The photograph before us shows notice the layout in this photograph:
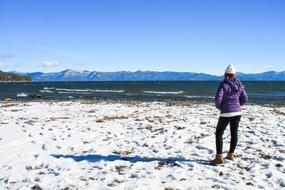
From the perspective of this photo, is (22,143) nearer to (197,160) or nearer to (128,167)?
(128,167)

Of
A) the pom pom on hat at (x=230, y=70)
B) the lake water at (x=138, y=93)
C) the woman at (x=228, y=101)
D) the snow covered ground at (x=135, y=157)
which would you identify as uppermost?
the pom pom on hat at (x=230, y=70)

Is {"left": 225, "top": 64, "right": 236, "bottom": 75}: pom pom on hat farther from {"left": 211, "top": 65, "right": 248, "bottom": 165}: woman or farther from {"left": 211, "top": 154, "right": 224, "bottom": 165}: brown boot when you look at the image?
{"left": 211, "top": 154, "right": 224, "bottom": 165}: brown boot

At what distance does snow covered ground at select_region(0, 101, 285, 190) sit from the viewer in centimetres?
781

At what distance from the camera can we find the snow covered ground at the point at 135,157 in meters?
7.81

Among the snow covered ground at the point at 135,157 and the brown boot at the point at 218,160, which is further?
the brown boot at the point at 218,160

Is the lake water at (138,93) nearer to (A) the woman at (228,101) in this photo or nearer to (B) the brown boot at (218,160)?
(A) the woman at (228,101)

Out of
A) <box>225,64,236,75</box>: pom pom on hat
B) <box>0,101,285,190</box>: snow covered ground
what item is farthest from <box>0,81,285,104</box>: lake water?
<box>225,64,236,75</box>: pom pom on hat

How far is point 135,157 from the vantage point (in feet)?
33.0

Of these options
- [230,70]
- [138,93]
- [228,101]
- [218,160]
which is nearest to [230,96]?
[228,101]

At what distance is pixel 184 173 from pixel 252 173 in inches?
63.4

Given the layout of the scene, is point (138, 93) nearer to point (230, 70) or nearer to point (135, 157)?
point (135, 157)

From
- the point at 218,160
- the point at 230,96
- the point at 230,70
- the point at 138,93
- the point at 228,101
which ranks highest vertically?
the point at 230,70

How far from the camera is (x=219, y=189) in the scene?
23.7ft

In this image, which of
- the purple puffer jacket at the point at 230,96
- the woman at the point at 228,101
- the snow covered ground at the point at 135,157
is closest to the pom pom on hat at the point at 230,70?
the woman at the point at 228,101
